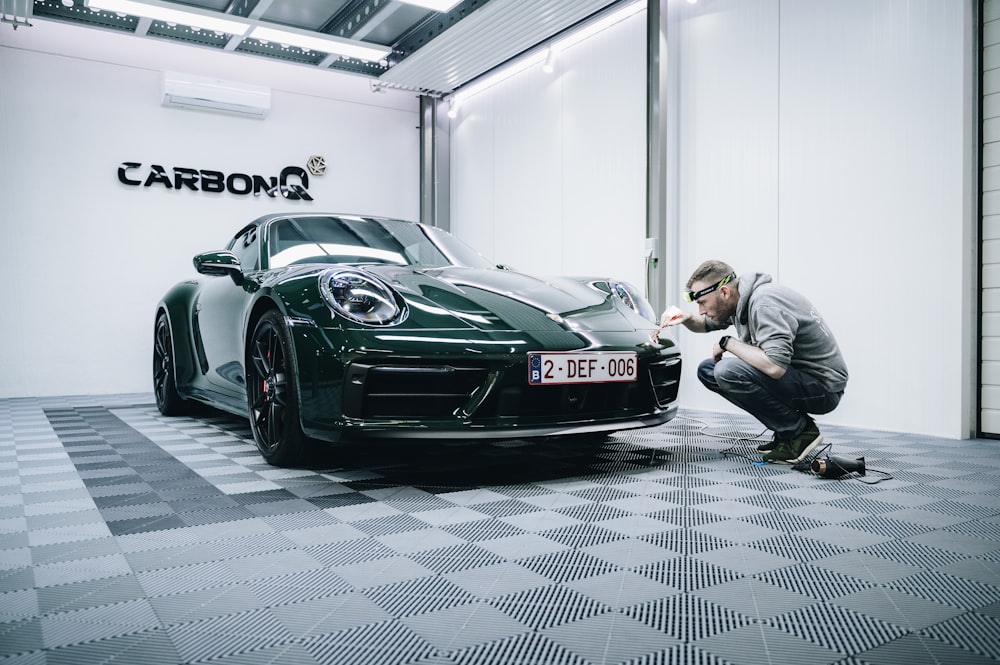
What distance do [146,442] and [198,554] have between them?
2.16 m

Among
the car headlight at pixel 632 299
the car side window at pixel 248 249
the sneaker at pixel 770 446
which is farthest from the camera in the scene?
the car side window at pixel 248 249

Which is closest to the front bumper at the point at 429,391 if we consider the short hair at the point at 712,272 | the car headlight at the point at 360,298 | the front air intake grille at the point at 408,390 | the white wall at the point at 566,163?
the front air intake grille at the point at 408,390

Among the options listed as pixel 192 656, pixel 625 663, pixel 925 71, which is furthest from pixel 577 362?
pixel 925 71

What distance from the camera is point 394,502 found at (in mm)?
2316

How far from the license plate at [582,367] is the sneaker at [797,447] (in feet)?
2.67

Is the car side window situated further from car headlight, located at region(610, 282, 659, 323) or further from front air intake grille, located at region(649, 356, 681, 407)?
front air intake grille, located at region(649, 356, 681, 407)

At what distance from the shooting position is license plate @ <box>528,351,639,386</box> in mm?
2480

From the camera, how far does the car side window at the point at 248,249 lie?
11.3 ft

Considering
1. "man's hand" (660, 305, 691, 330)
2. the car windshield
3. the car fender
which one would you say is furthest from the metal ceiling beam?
"man's hand" (660, 305, 691, 330)

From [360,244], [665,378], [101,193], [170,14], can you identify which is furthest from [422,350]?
[101,193]

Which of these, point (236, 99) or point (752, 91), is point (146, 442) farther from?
point (236, 99)

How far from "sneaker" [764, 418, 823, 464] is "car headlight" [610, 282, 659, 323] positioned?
0.76m

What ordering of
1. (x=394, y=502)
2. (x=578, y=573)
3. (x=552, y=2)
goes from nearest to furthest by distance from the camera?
(x=578, y=573) → (x=394, y=502) → (x=552, y=2)

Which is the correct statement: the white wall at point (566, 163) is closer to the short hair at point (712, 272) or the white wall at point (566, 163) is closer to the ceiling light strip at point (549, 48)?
the ceiling light strip at point (549, 48)
